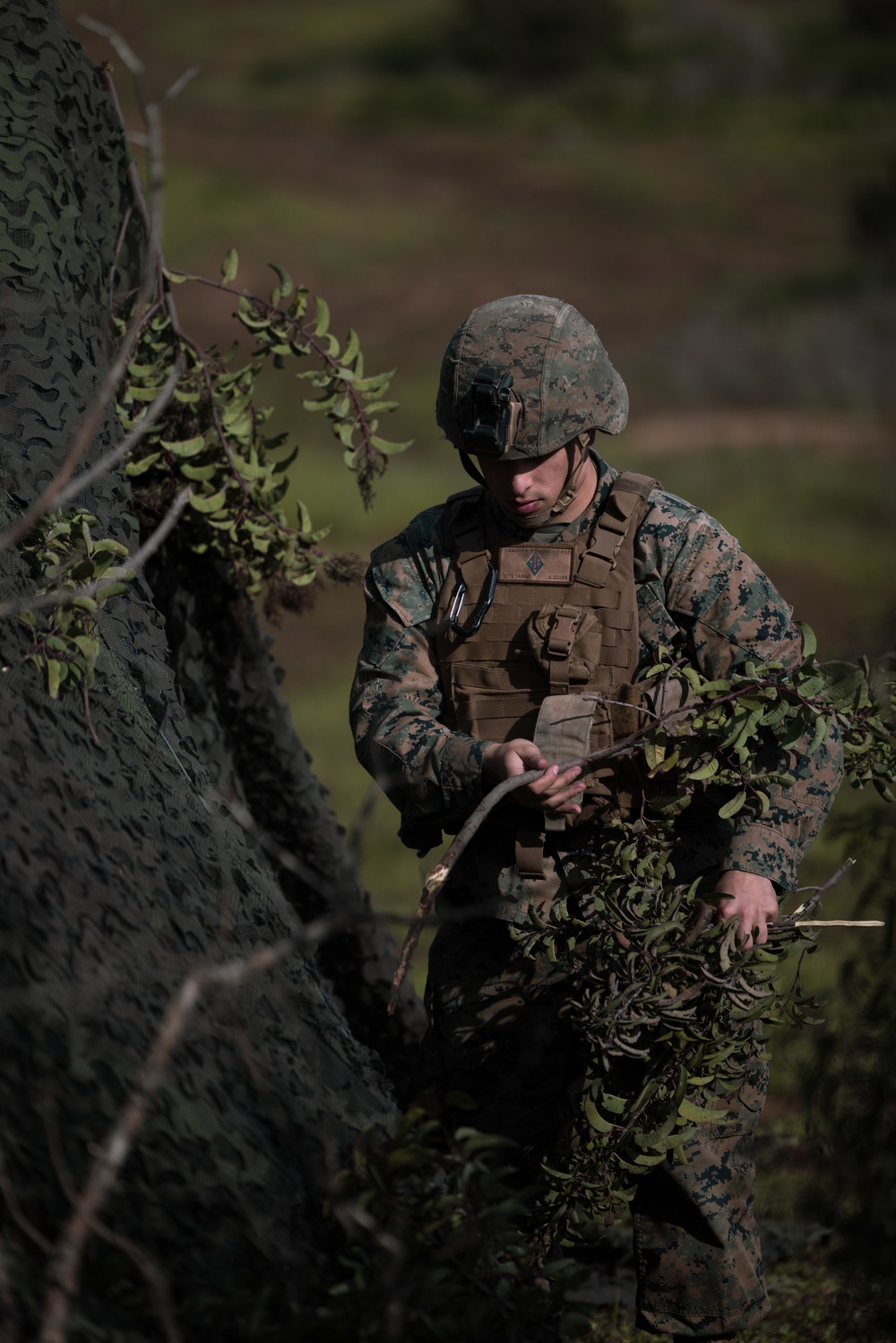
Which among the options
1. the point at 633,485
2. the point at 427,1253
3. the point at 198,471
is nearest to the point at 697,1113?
the point at 427,1253

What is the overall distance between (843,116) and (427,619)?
38.6 m

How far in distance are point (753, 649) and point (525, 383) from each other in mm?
758

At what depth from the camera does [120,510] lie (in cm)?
347

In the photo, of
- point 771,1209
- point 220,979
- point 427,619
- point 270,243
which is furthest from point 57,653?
point 270,243

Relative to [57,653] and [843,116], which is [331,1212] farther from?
[843,116]

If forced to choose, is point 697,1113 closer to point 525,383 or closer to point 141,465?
point 525,383

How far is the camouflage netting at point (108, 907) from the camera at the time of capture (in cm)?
210

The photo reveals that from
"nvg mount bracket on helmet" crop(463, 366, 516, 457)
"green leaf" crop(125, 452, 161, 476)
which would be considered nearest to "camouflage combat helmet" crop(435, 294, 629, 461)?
"nvg mount bracket on helmet" crop(463, 366, 516, 457)

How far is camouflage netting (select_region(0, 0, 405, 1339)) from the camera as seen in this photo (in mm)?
2098

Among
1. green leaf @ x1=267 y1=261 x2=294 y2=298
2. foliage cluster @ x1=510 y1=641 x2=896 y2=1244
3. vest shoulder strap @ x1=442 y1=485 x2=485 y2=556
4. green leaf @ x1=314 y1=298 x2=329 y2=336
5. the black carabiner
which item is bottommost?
foliage cluster @ x1=510 y1=641 x2=896 y2=1244

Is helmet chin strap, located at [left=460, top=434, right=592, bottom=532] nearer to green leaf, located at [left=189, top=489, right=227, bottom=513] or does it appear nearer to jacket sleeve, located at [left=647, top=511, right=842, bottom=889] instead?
jacket sleeve, located at [left=647, top=511, right=842, bottom=889]

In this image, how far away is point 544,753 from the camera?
3.20 meters

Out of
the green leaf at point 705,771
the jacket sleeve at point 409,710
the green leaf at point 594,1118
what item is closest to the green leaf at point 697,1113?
the green leaf at point 594,1118

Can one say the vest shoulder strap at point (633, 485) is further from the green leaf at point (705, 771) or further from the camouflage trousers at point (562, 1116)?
the camouflage trousers at point (562, 1116)
